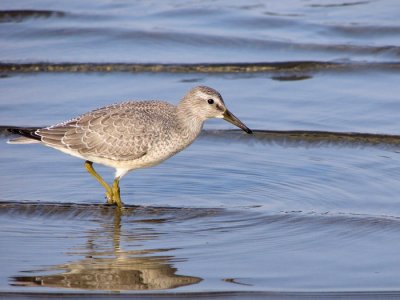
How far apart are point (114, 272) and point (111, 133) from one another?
2305mm

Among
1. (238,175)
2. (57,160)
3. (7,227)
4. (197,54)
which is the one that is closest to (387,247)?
(238,175)

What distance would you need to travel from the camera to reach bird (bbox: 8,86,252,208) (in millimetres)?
9641

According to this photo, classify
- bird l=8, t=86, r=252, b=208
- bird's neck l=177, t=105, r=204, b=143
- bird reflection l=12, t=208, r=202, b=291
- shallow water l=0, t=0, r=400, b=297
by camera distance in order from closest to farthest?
1. bird reflection l=12, t=208, r=202, b=291
2. shallow water l=0, t=0, r=400, b=297
3. bird l=8, t=86, r=252, b=208
4. bird's neck l=177, t=105, r=204, b=143

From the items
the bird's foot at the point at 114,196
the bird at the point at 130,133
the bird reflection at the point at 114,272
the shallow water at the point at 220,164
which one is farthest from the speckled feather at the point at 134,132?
the bird reflection at the point at 114,272

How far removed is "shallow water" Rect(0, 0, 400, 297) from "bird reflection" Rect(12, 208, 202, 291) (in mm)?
18

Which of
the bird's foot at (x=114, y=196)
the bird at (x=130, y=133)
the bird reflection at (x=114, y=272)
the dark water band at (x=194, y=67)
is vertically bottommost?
the bird reflection at (x=114, y=272)

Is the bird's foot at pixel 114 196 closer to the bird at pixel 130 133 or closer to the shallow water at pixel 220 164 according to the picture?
the bird at pixel 130 133

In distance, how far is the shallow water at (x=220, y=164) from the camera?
7.79m

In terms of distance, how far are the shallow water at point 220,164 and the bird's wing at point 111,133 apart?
47 cm

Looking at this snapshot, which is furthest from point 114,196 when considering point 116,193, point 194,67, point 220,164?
point 194,67

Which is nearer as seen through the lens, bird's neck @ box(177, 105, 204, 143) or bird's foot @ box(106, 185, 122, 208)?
bird's foot @ box(106, 185, 122, 208)

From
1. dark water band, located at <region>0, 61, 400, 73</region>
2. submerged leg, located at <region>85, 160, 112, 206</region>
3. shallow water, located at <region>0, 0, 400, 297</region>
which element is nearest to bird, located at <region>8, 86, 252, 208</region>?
submerged leg, located at <region>85, 160, 112, 206</region>

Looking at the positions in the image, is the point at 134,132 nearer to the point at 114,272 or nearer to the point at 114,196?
the point at 114,196

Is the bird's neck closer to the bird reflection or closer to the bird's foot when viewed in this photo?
the bird's foot
